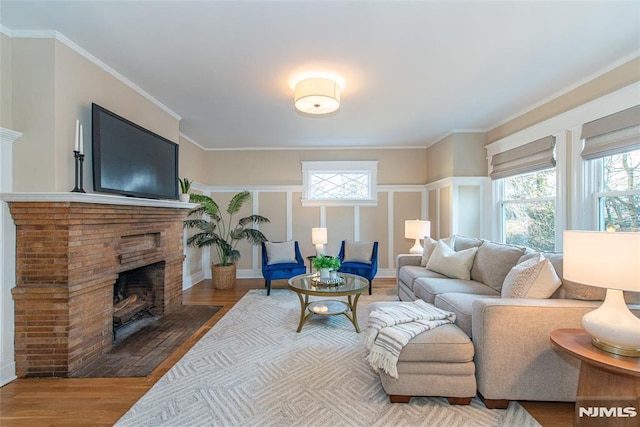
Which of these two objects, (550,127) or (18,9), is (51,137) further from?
(550,127)

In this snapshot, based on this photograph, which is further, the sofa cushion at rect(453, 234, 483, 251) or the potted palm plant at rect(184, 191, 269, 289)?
the potted palm plant at rect(184, 191, 269, 289)

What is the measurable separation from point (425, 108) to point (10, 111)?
3.92 meters

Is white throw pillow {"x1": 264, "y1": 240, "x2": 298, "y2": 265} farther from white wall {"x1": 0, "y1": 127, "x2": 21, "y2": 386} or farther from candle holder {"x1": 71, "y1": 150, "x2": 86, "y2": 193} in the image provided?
white wall {"x1": 0, "y1": 127, "x2": 21, "y2": 386}

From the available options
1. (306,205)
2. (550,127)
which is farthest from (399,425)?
(306,205)

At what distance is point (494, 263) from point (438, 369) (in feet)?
4.94

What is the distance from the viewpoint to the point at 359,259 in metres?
4.56

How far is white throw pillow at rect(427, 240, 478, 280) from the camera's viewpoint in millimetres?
3201

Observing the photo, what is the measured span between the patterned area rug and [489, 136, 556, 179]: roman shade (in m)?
2.67

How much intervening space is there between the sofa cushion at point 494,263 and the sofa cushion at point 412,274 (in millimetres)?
430

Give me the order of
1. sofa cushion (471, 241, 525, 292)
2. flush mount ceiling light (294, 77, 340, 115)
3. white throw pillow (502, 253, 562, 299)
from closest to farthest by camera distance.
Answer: white throw pillow (502, 253, 562, 299)
flush mount ceiling light (294, 77, 340, 115)
sofa cushion (471, 241, 525, 292)

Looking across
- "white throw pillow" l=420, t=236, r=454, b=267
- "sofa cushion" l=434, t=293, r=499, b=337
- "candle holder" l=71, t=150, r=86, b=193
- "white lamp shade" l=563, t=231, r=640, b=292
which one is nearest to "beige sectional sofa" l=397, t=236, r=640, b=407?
"sofa cushion" l=434, t=293, r=499, b=337

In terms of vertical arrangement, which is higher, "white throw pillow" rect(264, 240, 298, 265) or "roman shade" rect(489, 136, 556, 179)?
"roman shade" rect(489, 136, 556, 179)

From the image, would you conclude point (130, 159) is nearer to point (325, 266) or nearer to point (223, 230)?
point (325, 266)

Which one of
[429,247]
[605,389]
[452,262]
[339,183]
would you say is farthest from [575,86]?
[339,183]
